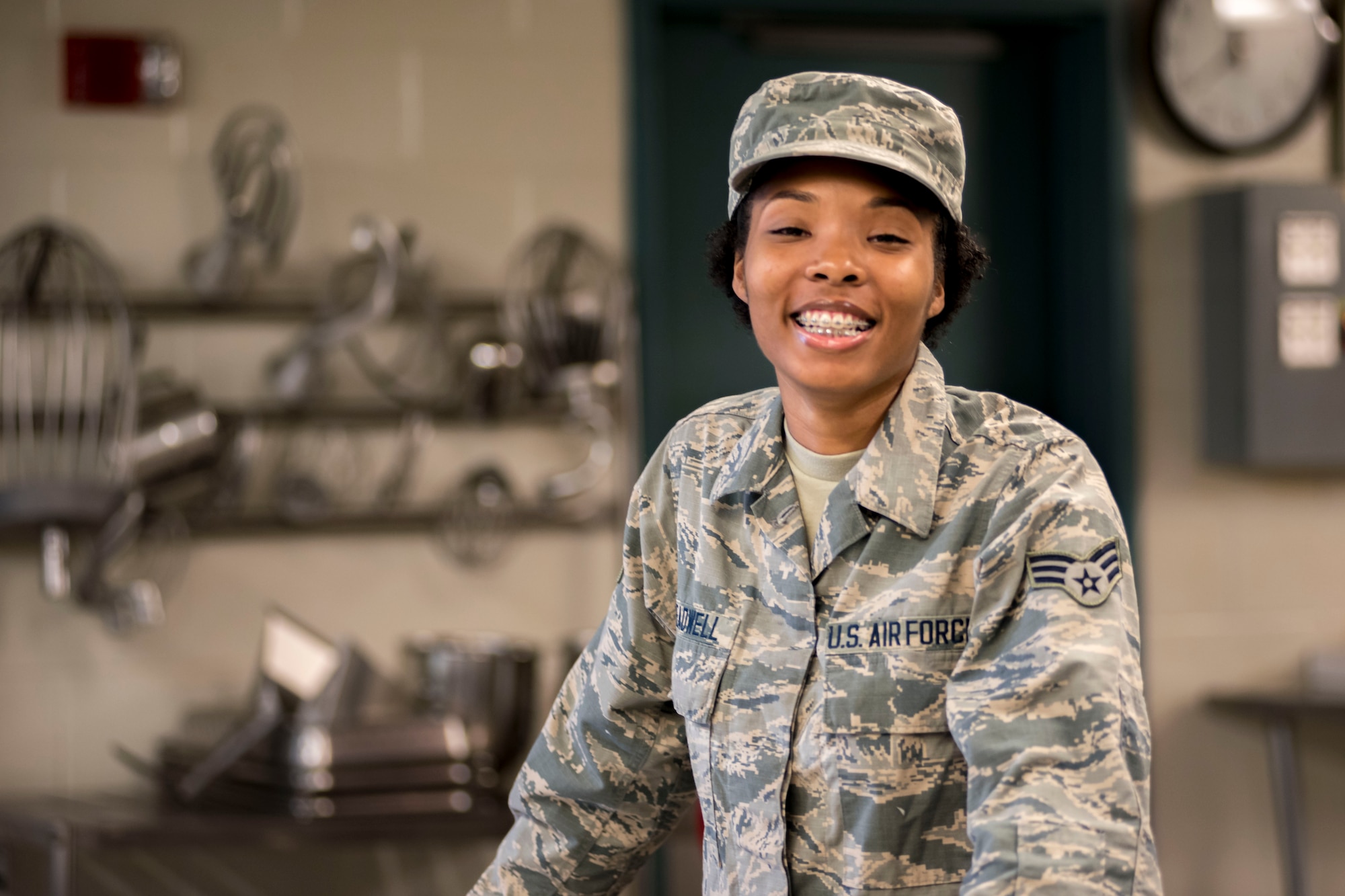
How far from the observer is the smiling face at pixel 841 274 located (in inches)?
→ 42.1

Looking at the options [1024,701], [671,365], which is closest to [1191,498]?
[671,365]

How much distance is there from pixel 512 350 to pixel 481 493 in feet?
0.93

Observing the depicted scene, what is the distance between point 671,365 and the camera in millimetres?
3006

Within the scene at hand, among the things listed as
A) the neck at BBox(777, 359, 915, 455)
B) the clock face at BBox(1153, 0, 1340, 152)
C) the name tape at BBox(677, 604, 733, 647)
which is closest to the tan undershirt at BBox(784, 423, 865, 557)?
the neck at BBox(777, 359, 915, 455)

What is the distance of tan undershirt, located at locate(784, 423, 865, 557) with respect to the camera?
1.16 meters

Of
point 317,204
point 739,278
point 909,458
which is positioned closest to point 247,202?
point 317,204

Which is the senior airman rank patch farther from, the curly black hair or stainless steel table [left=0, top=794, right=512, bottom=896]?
stainless steel table [left=0, top=794, right=512, bottom=896]

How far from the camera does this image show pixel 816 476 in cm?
118

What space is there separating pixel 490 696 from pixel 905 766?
153 centimetres

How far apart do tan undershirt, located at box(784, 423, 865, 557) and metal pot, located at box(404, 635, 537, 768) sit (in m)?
1.39

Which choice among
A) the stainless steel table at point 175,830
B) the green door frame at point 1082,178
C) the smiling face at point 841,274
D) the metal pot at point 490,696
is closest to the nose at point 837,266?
the smiling face at point 841,274

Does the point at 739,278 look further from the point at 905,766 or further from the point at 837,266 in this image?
the point at 905,766

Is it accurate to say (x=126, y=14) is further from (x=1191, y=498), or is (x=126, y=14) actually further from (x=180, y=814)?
(x=1191, y=498)

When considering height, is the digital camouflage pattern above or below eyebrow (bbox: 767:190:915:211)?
below
